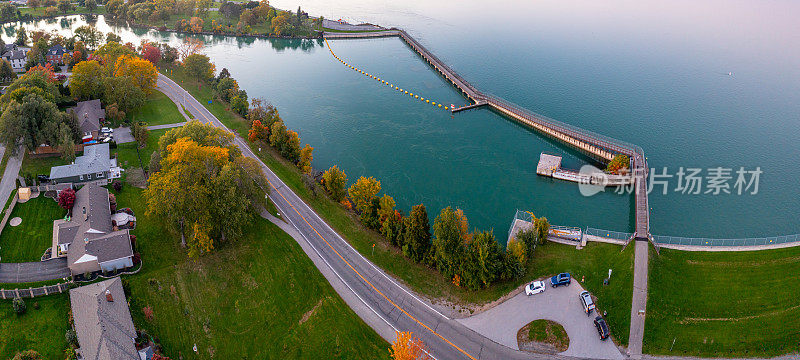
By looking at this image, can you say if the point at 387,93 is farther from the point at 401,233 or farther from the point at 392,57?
the point at 401,233

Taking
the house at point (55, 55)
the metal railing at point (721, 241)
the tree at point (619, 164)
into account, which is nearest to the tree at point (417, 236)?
the metal railing at point (721, 241)

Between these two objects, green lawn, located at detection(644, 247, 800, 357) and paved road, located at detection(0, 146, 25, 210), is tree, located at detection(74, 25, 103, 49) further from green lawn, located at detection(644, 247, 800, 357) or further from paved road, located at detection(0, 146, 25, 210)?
green lawn, located at detection(644, 247, 800, 357)

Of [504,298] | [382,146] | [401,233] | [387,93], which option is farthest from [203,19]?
[504,298]

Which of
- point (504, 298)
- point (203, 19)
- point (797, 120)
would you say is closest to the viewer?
point (504, 298)

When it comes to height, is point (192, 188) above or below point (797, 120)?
below

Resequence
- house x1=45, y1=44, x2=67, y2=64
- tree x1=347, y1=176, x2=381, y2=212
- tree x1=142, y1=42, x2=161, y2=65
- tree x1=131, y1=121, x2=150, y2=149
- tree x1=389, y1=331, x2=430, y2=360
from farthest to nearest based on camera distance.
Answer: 1. tree x1=142, y1=42, x2=161, y2=65
2. house x1=45, y1=44, x2=67, y2=64
3. tree x1=131, y1=121, x2=150, y2=149
4. tree x1=347, y1=176, x2=381, y2=212
5. tree x1=389, y1=331, x2=430, y2=360

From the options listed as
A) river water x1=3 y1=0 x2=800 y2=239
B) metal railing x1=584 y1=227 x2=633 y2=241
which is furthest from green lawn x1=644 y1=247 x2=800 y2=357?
river water x1=3 y1=0 x2=800 y2=239

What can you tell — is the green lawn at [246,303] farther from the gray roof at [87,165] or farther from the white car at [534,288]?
the white car at [534,288]
